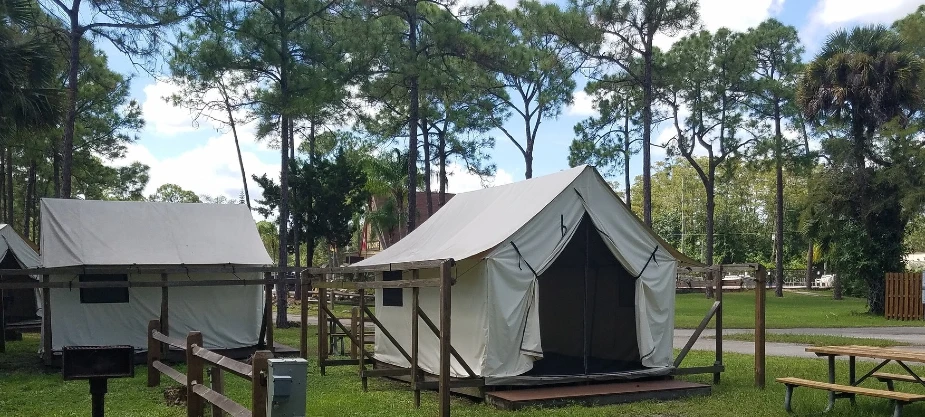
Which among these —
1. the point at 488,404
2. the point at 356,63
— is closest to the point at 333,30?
the point at 356,63

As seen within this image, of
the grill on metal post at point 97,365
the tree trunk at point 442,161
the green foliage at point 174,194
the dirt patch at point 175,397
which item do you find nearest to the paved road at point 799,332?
the dirt patch at point 175,397

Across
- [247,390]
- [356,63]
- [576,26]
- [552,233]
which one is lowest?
[247,390]

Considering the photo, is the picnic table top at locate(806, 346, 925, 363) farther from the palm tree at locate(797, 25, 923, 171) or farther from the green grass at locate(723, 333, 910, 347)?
the palm tree at locate(797, 25, 923, 171)

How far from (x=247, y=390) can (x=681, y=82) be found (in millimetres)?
28902

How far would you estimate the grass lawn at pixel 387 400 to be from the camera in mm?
9781

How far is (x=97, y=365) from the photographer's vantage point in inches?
275

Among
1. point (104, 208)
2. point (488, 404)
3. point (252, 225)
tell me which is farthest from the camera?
point (252, 225)

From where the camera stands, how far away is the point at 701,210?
2751 inches

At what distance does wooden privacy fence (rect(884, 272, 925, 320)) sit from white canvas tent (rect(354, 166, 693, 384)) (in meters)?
16.8

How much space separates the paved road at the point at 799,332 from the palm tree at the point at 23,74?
39.9 ft

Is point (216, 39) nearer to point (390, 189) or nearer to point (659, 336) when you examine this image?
point (659, 336)

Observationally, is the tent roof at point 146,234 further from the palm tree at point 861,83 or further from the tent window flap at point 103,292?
the palm tree at point 861,83

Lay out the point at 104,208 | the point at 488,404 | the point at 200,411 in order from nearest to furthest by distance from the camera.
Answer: the point at 200,411 < the point at 488,404 < the point at 104,208

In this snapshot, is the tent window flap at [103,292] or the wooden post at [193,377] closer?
the wooden post at [193,377]
